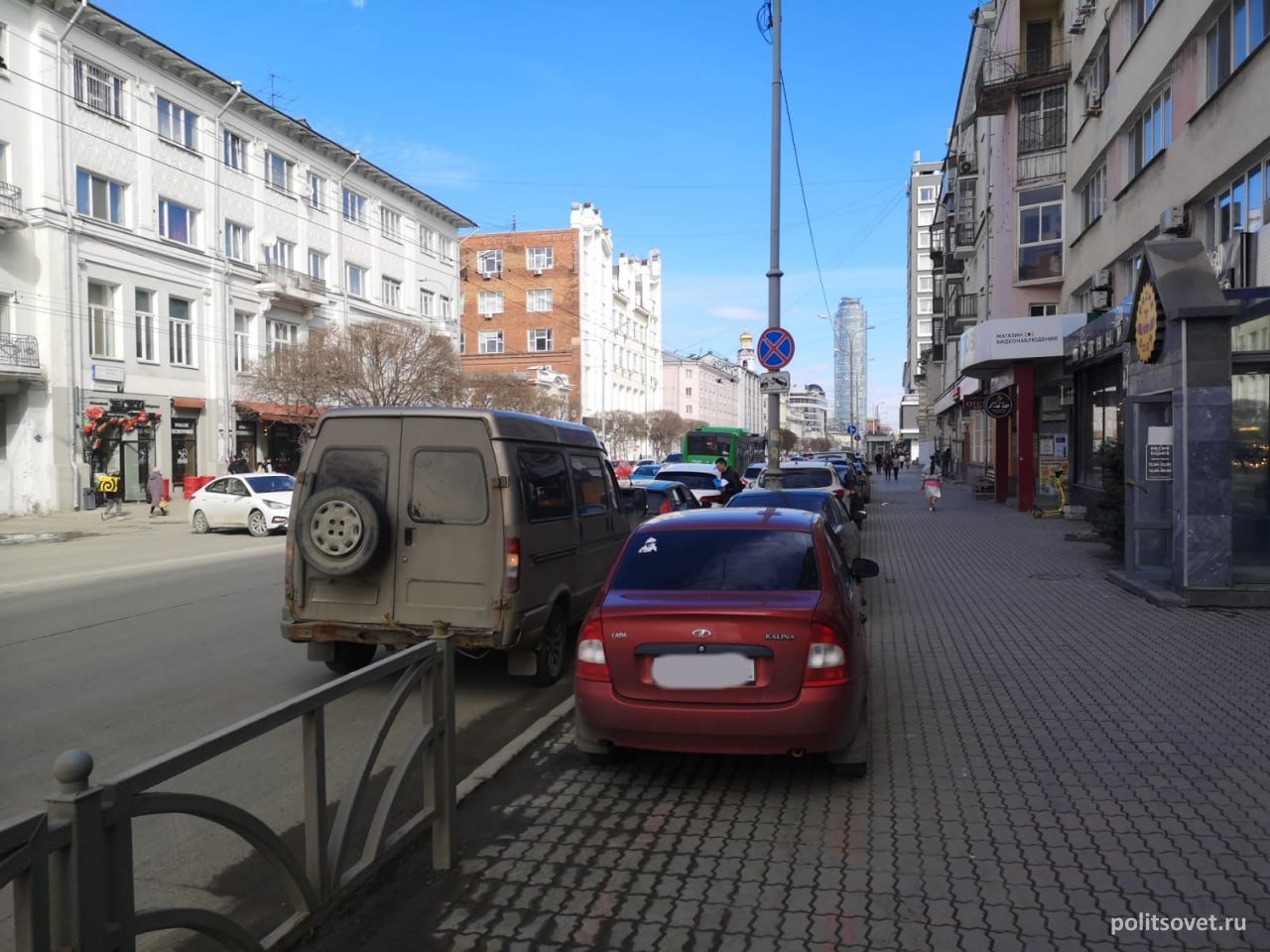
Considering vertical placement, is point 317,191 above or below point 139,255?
above

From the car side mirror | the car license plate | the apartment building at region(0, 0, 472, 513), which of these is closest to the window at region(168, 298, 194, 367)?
the apartment building at region(0, 0, 472, 513)

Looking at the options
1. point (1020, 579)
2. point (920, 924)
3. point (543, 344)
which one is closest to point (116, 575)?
point (1020, 579)

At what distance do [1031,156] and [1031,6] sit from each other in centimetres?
576

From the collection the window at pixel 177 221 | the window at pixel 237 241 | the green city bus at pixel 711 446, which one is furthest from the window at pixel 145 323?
the green city bus at pixel 711 446

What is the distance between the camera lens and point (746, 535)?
226 inches

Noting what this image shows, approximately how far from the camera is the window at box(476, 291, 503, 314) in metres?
78.3

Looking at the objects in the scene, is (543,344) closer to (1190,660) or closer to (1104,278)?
(1104,278)

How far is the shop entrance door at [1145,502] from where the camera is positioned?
38.3ft

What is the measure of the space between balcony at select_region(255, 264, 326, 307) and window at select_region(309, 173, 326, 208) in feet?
11.3

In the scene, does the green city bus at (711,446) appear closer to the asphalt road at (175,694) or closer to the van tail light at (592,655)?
the asphalt road at (175,694)

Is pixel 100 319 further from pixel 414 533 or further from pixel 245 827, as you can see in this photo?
pixel 245 827

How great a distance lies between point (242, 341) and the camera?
36906mm

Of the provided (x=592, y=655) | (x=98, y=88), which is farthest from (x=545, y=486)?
(x=98, y=88)

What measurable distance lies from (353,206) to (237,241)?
9.29m
